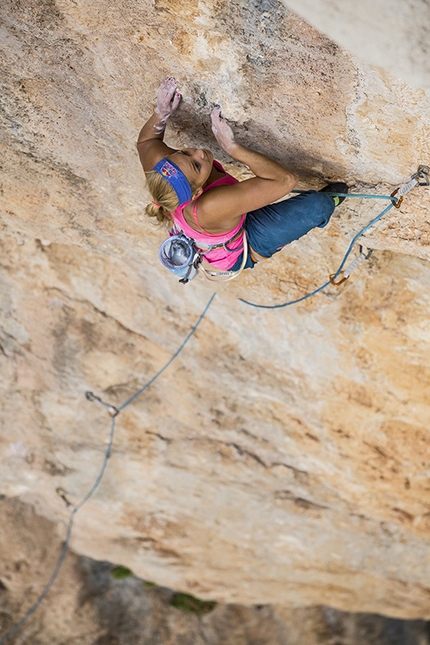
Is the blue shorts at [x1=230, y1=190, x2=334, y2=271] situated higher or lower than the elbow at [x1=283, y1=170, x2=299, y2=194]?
lower

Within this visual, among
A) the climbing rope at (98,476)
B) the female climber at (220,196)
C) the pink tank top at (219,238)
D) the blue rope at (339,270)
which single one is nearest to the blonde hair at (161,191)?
the female climber at (220,196)

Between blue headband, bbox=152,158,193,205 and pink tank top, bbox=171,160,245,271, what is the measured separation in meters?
→ 0.20

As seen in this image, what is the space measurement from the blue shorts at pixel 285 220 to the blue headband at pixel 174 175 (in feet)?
2.32

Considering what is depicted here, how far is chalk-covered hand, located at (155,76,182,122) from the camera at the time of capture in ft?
9.27

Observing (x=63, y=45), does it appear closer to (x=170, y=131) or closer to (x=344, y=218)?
(x=170, y=131)

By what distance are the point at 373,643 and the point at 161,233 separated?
7716mm

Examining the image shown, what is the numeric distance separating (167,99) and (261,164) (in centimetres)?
60

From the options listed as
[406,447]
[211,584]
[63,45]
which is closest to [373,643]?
[211,584]

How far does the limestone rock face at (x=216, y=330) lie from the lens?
8.82 ft

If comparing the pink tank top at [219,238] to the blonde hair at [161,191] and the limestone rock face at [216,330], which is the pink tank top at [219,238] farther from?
the limestone rock face at [216,330]

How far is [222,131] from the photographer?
2863 mm

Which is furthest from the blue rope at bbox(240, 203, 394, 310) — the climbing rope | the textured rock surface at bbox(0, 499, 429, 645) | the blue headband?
the textured rock surface at bbox(0, 499, 429, 645)

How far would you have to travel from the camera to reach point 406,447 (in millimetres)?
4746

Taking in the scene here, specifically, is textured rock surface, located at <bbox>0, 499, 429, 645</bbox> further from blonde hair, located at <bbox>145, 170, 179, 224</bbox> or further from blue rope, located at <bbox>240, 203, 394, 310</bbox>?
blonde hair, located at <bbox>145, 170, 179, 224</bbox>
